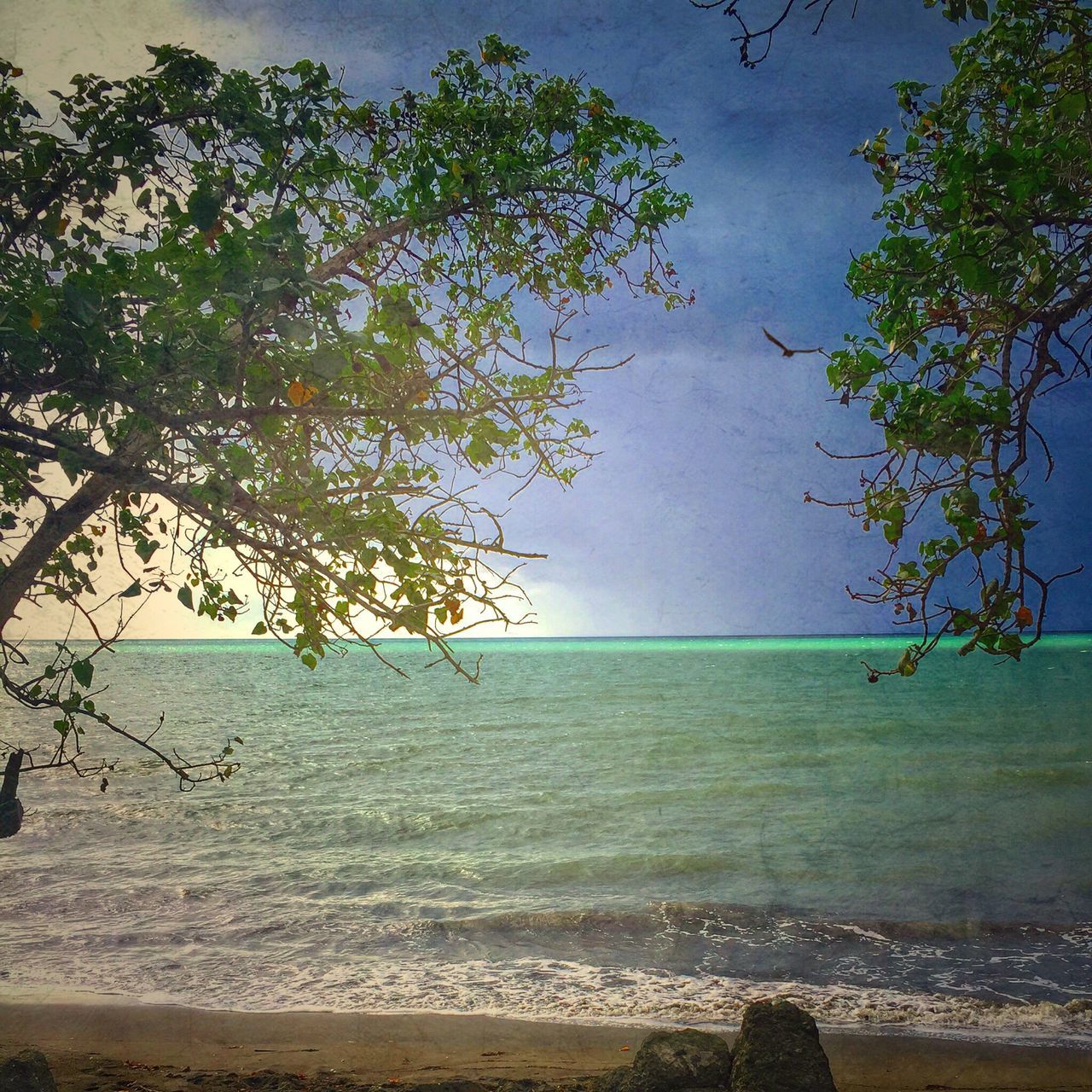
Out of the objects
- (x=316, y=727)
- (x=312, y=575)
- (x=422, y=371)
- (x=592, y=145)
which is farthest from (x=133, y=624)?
(x=316, y=727)

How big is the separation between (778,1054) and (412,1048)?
2256 millimetres

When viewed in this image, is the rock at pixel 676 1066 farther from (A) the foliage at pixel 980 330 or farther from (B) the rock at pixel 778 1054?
(A) the foliage at pixel 980 330

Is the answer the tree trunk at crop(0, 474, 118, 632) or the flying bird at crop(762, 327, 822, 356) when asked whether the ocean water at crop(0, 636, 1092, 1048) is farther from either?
the flying bird at crop(762, 327, 822, 356)

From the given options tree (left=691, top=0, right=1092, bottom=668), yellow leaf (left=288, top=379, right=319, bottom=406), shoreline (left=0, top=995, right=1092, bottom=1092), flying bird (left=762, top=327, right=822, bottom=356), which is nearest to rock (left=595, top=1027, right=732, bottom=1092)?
shoreline (left=0, top=995, right=1092, bottom=1092)

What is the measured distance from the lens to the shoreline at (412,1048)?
414cm

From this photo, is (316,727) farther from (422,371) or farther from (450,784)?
(422,371)

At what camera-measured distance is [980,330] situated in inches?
85.9

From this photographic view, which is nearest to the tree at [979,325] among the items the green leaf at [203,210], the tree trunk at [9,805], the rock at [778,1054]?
the green leaf at [203,210]

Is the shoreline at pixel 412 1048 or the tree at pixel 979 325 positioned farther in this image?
the shoreline at pixel 412 1048

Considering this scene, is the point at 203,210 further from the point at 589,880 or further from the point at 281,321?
the point at 589,880

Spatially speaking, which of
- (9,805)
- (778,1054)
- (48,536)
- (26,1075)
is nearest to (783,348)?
(48,536)

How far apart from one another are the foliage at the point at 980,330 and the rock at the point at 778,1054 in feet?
5.87

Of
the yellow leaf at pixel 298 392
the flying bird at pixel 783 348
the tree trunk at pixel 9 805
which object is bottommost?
the tree trunk at pixel 9 805

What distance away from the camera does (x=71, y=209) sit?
118 inches
